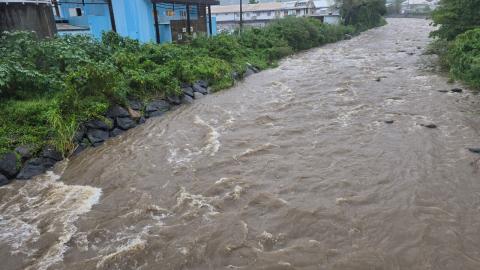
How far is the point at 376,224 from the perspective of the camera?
5.95 meters

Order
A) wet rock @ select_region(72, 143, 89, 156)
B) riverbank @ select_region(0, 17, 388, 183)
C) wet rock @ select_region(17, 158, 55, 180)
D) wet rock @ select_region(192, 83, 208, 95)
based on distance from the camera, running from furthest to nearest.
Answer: wet rock @ select_region(192, 83, 208, 95) → wet rock @ select_region(72, 143, 89, 156) → riverbank @ select_region(0, 17, 388, 183) → wet rock @ select_region(17, 158, 55, 180)

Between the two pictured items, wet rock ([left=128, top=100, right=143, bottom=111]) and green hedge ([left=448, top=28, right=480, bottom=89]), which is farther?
green hedge ([left=448, top=28, right=480, bottom=89])

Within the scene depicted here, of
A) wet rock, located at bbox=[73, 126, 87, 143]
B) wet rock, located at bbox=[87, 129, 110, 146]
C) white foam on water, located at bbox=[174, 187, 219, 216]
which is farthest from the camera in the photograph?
wet rock, located at bbox=[87, 129, 110, 146]

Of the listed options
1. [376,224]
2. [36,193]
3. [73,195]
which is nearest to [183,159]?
[73,195]

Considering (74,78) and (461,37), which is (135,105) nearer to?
(74,78)

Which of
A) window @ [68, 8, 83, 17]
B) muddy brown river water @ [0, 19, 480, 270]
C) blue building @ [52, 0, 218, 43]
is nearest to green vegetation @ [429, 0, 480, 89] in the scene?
muddy brown river water @ [0, 19, 480, 270]

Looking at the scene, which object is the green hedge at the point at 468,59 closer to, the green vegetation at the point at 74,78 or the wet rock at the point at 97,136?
the green vegetation at the point at 74,78

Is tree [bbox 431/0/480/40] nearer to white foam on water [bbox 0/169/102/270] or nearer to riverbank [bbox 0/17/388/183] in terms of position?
riverbank [bbox 0/17/388/183]

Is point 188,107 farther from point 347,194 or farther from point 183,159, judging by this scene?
point 347,194

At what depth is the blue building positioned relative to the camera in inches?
740

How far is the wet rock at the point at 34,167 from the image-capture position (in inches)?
327

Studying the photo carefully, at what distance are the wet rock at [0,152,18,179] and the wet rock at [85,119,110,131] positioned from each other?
2.23 metres

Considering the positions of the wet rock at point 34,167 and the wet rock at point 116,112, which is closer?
the wet rock at point 34,167

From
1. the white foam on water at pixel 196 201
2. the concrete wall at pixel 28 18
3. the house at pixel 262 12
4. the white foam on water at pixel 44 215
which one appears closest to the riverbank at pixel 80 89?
the white foam on water at pixel 44 215
